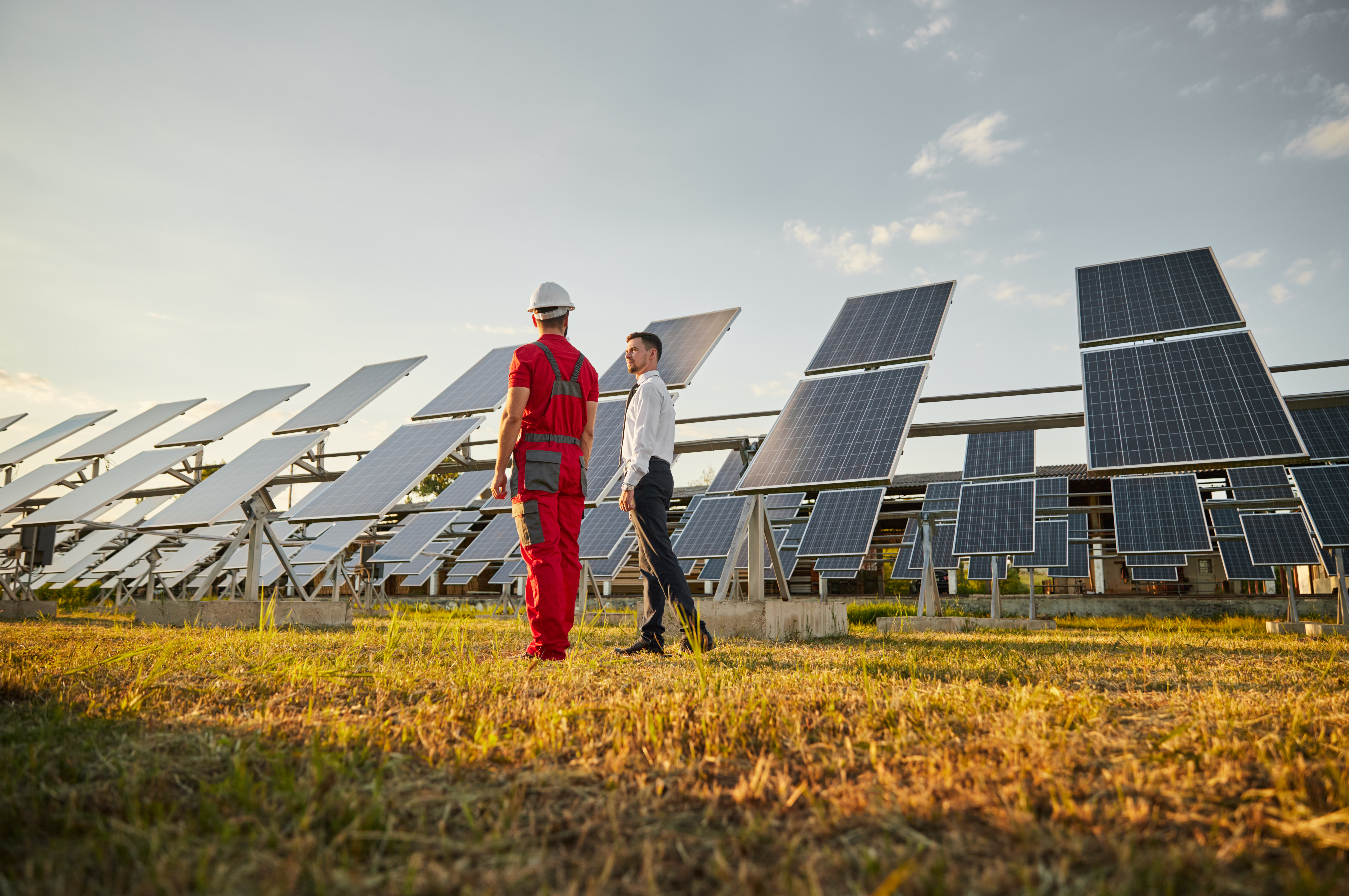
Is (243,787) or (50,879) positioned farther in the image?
(243,787)

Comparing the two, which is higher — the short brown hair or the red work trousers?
the short brown hair

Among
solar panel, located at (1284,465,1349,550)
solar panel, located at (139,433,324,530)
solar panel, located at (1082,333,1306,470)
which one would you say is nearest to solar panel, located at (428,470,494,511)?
solar panel, located at (139,433,324,530)

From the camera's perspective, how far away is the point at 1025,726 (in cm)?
200

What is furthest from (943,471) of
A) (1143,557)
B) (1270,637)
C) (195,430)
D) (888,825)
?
(888,825)

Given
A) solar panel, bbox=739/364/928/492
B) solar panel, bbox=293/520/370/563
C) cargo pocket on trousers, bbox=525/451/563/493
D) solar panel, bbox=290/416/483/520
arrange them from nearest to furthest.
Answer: cargo pocket on trousers, bbox=525/451/563/493, solar panel, bbox=739/364/928/492, solar panel, bbox=290/416/483/520, solar panel, bbox=293/520/370/563

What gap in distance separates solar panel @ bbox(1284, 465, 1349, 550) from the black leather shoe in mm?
9350

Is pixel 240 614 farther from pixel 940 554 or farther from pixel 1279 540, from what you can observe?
pixel 1279 540

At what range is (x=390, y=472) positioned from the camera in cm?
1002

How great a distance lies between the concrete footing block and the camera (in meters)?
9.45

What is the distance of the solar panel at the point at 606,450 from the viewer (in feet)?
26.8

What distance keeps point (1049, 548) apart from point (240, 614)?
587 inches

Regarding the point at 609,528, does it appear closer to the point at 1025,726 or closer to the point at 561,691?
the point at 561,691

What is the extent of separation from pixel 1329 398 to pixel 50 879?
12134 mm

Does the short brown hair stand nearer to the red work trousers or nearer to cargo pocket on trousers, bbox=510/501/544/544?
the red work trousers
